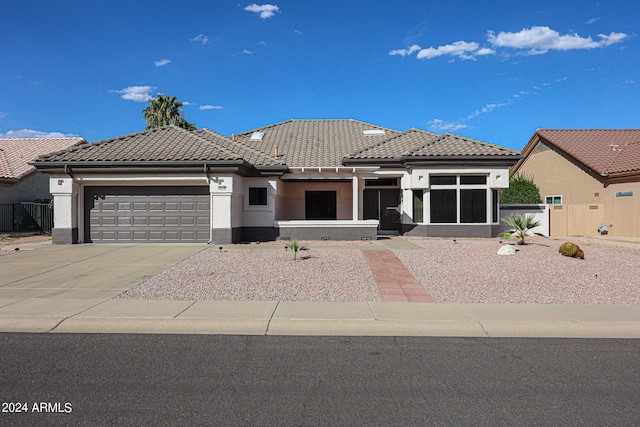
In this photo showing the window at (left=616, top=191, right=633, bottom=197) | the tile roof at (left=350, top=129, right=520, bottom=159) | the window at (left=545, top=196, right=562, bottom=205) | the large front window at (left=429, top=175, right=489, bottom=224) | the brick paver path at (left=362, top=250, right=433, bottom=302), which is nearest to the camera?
the brick paver path at (left=362, top=250, right=433, bottom=302)

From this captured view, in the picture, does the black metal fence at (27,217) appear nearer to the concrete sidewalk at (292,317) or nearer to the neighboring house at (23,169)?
the neighboring house at (23,169)

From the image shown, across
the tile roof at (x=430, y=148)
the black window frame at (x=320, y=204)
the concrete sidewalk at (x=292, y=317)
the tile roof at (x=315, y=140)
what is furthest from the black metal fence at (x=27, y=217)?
the tile roof at (x=430, y=148)

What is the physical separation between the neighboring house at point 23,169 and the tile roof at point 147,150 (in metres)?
8.07

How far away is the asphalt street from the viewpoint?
393 cm

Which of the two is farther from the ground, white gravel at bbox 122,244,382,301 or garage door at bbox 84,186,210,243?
garage door at bbox 84,186,210,243

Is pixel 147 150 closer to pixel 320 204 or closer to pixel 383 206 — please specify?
pixel 320 204

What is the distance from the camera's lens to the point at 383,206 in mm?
21984

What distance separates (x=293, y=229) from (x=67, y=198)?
901cm

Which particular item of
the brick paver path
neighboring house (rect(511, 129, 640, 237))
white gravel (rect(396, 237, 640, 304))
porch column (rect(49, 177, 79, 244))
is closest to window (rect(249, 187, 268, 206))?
the brick paver path

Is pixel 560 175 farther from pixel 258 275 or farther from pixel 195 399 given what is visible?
pixel 195 399

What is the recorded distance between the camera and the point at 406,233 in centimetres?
2000

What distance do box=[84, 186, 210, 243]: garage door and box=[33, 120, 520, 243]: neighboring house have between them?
40 millimetres

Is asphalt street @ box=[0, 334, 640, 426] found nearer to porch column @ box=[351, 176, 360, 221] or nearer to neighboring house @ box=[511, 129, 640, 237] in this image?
porch column @ box=[351, 176, 360, 221]

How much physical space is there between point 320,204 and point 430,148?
6181mm
